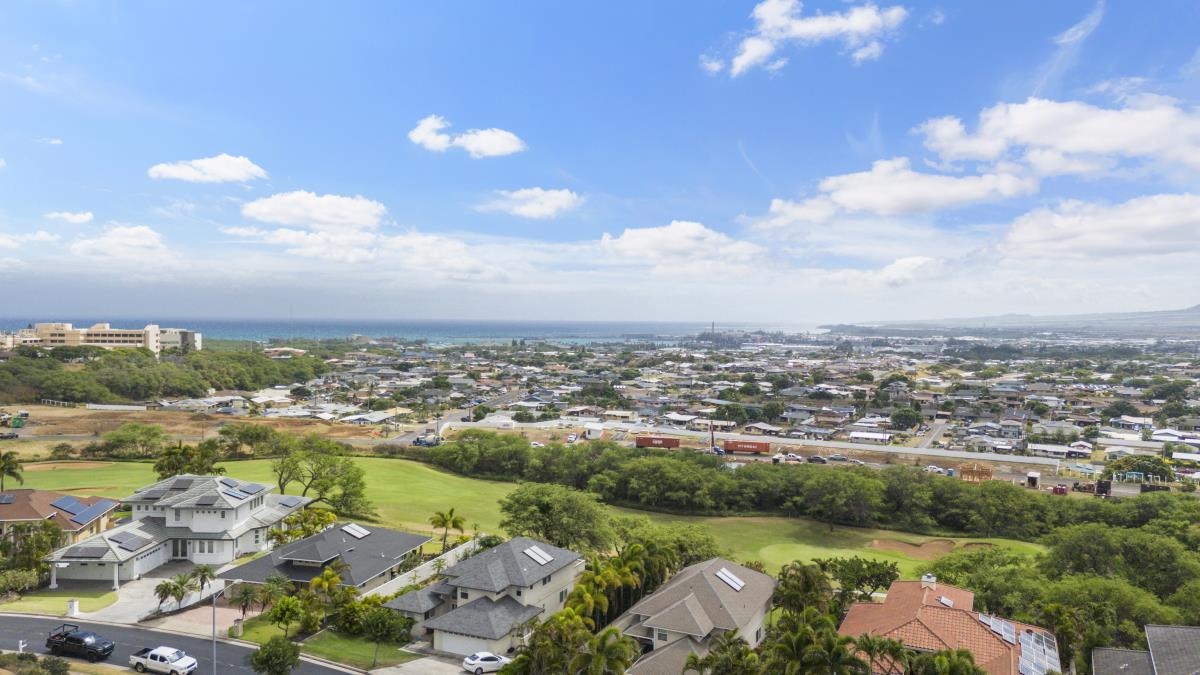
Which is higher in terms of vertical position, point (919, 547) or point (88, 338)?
point (88, 338)

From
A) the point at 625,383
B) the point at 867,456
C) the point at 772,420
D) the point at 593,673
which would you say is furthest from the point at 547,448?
the point at 625,383

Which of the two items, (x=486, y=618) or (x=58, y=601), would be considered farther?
(x=58, y=601)

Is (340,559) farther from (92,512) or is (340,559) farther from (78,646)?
(92,512)

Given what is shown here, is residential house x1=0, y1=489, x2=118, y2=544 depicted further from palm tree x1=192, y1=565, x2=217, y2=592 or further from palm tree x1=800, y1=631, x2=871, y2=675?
palm tree x1=800, y1=631, x2=871, y2=675

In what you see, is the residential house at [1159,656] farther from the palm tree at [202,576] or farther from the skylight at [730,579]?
the palm tree at [202,576]

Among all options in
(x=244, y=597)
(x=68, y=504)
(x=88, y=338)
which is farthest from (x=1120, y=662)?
(x=88, y=338)

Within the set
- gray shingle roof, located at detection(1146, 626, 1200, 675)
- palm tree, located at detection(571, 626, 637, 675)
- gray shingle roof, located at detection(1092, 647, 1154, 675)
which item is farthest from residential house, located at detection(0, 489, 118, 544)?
gray shingle roof, located at detection(1146, 626, 1200, 675)
